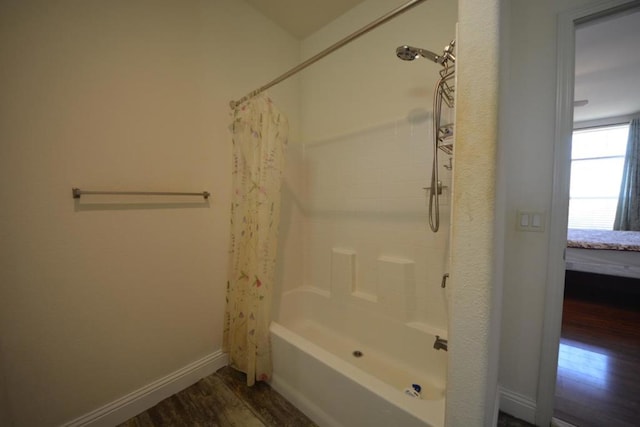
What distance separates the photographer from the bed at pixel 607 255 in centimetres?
269

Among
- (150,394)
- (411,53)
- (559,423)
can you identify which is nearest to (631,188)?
(559,423)

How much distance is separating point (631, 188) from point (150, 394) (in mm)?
6854

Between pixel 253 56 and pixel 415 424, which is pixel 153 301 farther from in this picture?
pixel 253 56

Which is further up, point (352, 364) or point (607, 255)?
point (607, 255)

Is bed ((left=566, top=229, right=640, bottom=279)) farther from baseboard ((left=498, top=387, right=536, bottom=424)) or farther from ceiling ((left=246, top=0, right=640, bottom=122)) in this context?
baseboard ((left=498, top=387, right=536, bottom=424))

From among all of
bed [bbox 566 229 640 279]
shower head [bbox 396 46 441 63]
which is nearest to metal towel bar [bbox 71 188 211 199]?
→ shower head [bbox 396 46 441 63]

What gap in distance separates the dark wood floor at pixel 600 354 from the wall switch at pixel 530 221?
3.57 ft

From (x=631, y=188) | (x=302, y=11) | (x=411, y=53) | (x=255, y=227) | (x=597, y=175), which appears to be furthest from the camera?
(x=597, y=175)

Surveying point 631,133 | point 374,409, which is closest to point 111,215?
point 374,409

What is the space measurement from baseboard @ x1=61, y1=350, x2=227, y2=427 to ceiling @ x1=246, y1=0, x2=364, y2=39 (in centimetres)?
258

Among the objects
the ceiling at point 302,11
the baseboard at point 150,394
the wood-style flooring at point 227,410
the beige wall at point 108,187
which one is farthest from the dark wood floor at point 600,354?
the ceiling at point 302,11

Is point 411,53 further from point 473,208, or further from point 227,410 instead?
point 227,410

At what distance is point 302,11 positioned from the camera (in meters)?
1.79

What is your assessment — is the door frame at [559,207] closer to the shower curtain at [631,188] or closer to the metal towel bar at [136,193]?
the metal towel bar at [136,193]
